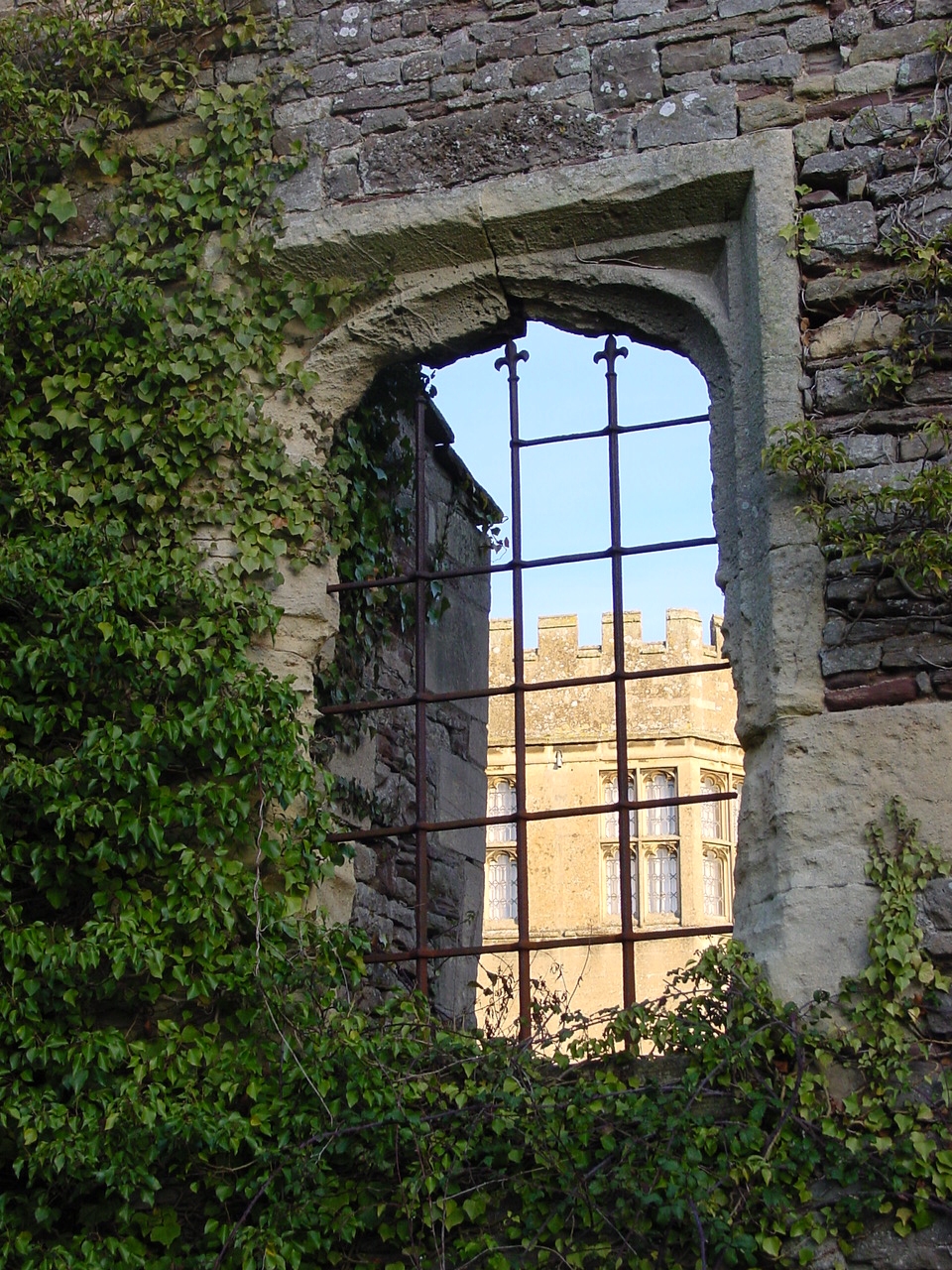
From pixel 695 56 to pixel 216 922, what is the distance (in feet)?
8.32

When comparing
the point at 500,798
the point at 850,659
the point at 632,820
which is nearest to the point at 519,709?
the point at 850,659

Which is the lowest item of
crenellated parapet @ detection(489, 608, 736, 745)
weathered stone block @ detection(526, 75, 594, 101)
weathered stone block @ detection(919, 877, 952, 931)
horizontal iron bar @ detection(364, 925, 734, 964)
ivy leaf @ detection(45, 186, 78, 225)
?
horizontal iron bar @ detection(364, 925, 734, 964)

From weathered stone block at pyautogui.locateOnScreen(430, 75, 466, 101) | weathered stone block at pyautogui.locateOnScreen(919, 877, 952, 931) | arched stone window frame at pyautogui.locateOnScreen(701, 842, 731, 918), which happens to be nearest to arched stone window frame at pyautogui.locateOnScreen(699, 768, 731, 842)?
arched stone window frame at pyautogui.locateOnScreen(701, 842, 731, 918)

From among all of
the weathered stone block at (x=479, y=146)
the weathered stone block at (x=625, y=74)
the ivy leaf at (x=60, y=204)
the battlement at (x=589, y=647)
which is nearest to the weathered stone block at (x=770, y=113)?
the weathered stone block at (x=625, y=74)

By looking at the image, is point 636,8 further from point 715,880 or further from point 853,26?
point 715,880

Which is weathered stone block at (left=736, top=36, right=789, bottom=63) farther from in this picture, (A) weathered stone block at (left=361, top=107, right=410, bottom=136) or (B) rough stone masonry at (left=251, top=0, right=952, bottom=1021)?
(A) weathered stone block at (left=361, top=107, right=410, bottom=136)

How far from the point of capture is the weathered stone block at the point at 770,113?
400cm

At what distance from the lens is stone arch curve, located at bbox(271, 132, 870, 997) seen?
3.53 meters

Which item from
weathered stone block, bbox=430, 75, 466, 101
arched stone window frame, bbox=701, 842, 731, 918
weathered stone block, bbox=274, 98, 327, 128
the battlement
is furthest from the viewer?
arched stone window frame, bbox=701, 842, 731, 918

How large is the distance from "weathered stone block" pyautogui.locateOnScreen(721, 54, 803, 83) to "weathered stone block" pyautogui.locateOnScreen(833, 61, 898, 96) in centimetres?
12

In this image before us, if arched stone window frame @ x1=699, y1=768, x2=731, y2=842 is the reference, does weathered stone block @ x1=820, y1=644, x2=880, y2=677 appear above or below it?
below

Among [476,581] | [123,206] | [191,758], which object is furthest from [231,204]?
[476,581]

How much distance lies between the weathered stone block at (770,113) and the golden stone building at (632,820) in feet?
50.7

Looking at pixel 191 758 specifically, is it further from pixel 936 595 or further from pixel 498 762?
pixel 498 762
